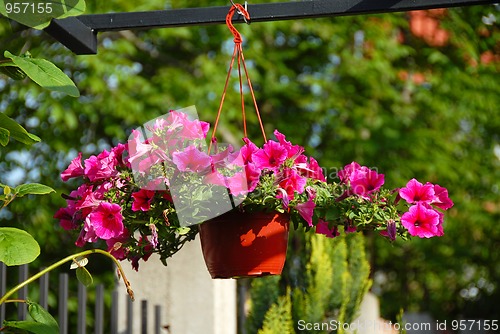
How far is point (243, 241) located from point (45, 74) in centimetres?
78

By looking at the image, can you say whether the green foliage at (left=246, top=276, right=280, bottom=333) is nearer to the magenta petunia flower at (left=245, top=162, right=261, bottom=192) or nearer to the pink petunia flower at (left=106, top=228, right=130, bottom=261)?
the pink petunia flower at (left=106, top=228, right=130, bottom=261)

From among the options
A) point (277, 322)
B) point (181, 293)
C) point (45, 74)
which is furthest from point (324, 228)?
point (181, 293)

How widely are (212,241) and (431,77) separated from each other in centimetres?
734

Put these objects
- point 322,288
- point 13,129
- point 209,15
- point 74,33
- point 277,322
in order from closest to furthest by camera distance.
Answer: point 13,129 → point 209,15 → point 74,33 → point 277,322 → point 322,288

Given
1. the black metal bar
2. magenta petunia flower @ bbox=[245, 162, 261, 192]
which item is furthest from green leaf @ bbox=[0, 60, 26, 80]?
the black metal bar

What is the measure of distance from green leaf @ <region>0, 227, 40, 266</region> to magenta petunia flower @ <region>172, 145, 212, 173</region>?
1.54ft

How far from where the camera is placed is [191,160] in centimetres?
207

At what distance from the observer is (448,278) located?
39.7 ft

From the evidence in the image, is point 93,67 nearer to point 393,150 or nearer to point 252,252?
point 393,150

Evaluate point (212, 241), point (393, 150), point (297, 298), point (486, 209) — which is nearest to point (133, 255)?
point (212, 241)

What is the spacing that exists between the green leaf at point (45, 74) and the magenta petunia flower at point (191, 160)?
387mm

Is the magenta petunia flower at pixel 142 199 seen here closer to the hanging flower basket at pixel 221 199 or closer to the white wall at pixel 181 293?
the hanging flower basket at pixel 221 199

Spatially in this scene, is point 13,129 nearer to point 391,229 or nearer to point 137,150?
point 137,150

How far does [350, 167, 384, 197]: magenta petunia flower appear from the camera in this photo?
2229 mm
